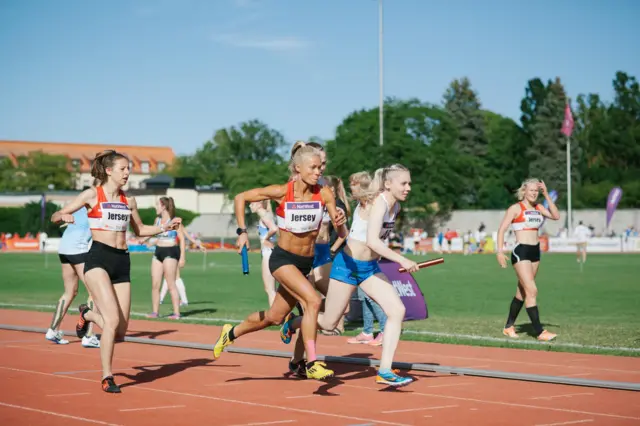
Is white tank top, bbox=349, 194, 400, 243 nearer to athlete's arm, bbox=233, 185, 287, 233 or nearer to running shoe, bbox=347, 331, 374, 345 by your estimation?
athlete's arm, bbox=233, 185, 287, 233

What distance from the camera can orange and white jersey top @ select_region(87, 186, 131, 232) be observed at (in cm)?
944

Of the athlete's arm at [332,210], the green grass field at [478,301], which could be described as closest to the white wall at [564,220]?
the green grass field at [478,301]

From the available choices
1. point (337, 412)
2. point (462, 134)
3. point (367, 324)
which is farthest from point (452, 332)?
point (462, 134)

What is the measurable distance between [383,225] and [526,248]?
15.9ft

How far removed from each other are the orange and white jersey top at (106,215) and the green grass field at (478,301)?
5.48m

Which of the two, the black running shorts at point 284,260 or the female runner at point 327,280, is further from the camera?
the female runner at point 327,280

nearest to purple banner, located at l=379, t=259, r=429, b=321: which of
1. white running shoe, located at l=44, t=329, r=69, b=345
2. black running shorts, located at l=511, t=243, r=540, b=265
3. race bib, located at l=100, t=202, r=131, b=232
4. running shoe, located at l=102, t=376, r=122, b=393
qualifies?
black running shorts, located at l=511, t=243, r=540, b=265

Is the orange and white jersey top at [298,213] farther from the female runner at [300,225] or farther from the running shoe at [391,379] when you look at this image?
the running shoe at [391,379]

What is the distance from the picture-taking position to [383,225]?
939cm

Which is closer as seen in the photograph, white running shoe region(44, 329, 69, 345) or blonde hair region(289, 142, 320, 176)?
blonde hair region(289, 142, 320, 176)

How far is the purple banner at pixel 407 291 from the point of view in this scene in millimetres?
15508

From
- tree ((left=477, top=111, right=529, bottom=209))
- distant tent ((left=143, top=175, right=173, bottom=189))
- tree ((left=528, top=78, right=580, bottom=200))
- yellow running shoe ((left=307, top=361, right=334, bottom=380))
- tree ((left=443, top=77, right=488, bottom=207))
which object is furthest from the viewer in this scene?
distant tent ((left=143, top=175, right=173, bottom=189))

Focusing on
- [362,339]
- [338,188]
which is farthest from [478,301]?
[338,188]

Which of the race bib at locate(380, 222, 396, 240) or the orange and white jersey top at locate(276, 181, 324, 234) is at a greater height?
the orange and white jersey top at locate(276, 181, 324, 234)
